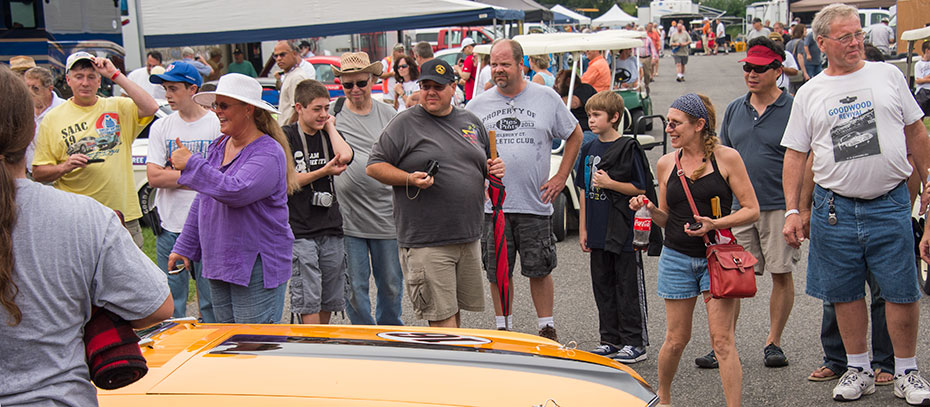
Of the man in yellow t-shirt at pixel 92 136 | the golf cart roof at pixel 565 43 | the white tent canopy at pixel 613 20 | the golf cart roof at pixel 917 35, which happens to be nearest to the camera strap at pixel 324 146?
the man in yellow t-shirt at pixel 92 136

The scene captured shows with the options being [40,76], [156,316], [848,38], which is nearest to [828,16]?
[848,38]

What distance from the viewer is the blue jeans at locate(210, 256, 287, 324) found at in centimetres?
429

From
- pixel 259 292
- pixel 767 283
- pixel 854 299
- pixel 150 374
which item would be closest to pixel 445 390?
pixel 150 374

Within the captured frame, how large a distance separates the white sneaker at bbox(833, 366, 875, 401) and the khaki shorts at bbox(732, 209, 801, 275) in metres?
0.75

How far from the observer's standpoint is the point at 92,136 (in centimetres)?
575

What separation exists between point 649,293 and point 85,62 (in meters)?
4.72

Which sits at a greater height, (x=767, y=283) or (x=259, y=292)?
(x=259, y=292)

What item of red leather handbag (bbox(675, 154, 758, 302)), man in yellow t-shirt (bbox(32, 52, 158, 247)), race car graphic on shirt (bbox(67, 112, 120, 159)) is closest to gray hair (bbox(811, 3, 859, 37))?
red leather handbag (bbox(675, 154, 758, 302))

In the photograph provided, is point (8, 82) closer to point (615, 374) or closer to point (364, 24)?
point (615, 374)

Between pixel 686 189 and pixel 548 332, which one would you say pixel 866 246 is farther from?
pixel 548 332

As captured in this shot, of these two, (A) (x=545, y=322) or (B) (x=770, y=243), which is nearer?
(B) (x=770, y=243)

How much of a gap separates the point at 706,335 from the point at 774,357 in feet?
→ 2.41

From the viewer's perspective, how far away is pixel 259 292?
432cm

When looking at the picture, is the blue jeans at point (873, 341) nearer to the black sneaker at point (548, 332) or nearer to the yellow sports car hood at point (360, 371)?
the black sneaker at point (548, 332)
